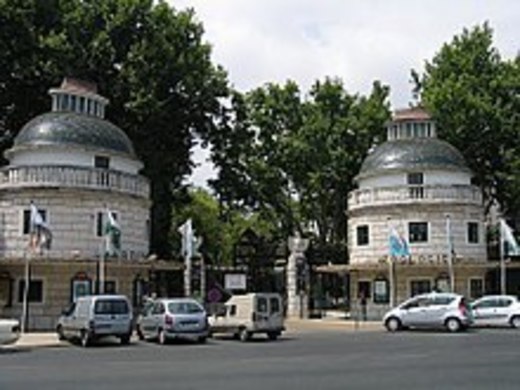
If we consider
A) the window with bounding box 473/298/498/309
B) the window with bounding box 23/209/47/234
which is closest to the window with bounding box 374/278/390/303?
the window with bounding box 473/298/498/309

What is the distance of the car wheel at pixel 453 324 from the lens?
110 feet

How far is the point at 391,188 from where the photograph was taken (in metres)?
47.5

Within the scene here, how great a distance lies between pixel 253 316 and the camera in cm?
3000

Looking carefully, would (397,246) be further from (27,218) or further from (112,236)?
(27,218)

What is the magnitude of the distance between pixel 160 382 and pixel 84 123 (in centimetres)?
2875

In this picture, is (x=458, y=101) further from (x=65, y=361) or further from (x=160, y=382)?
(x=160, y=382)

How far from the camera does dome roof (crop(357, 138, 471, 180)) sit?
47.9 metres

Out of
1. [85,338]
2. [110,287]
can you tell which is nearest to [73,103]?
[110,287]

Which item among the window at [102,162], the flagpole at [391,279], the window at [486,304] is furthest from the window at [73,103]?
the window at [486,304]

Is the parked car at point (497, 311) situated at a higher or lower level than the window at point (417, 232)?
lower

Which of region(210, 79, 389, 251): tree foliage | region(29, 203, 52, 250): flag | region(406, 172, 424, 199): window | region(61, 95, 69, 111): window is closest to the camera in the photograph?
region(29, 203, 52, 250): flag

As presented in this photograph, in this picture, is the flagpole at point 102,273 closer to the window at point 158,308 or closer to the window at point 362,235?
the window at point 158,308

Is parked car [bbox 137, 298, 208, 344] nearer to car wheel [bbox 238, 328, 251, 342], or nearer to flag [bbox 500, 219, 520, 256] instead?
car wheel [bbox 238, 328, 251, 342]

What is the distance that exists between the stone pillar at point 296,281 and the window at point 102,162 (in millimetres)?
11812
